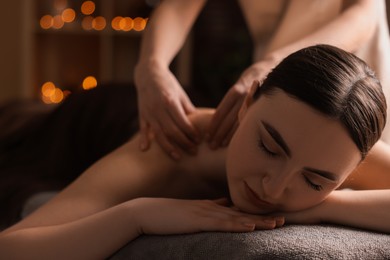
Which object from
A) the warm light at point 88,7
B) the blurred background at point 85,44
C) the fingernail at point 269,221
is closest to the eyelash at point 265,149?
the fingernail at point 269,221

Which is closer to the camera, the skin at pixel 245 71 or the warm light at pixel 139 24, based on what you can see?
the skin at pixel 245 71

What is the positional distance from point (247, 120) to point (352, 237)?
28 cm

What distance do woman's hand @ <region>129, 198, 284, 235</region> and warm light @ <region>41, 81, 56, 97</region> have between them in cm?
356

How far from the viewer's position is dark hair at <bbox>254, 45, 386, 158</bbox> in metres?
1.10

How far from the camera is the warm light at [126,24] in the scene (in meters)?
4.62

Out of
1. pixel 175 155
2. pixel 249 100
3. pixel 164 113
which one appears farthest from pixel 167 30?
pixel 249 100

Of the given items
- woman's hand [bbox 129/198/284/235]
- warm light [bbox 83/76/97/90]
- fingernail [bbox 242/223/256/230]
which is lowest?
warm light [bbox 83/76/97/90]

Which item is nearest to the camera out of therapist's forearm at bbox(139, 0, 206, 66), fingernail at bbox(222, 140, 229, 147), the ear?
the ear

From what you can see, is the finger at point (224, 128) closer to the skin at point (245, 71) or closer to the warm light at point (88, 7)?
the skin at point (245, 71)

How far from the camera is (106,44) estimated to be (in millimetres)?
4594

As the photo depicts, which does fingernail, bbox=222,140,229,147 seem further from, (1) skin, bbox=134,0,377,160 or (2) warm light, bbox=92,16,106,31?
(2) warm light, bbox=92,16,106,31

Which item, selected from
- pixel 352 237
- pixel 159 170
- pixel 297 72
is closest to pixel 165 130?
pixel 159 170

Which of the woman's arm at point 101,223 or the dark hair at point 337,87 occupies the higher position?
the dark hair at point 337,87

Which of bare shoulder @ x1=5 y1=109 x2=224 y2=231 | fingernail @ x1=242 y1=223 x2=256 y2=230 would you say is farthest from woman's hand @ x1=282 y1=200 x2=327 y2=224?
bare shoulder @ x1=5 y1=109 x2=224 y2=231
